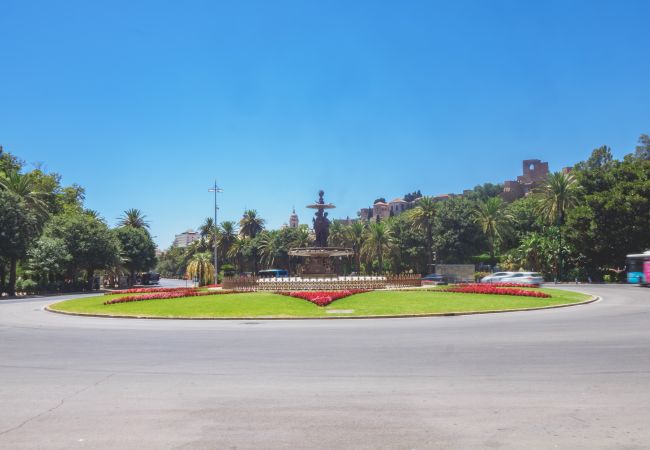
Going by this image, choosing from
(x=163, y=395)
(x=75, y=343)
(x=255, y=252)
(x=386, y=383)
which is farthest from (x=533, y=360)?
(x=255, y=252)

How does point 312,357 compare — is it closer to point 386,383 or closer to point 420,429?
point 386,383

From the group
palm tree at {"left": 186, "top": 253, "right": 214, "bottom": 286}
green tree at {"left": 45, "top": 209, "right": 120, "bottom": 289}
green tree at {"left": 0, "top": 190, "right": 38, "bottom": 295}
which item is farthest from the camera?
palm tree at {"left": 186, "top": 253, "right": 214, "bottom": 286}

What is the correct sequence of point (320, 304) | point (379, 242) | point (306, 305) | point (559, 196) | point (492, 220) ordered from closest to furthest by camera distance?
point (320, 304) → point (306, 305) → point (559, 196) → point (492, 220) → point (379, 242)

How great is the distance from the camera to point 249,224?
361 feet

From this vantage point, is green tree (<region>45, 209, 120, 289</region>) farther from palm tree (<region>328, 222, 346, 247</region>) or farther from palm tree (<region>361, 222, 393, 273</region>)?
palm tree (<region>328, 222, 346, 247</region>)

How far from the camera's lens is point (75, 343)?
50.9 feet

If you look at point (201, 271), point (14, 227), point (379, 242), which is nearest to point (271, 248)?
point (379, 242)

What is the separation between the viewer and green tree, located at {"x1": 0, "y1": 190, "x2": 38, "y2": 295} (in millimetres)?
49656

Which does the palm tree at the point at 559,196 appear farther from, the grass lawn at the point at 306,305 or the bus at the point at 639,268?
the grass lawn at the point at 306,305

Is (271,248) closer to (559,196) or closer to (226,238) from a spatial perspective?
(226,238)

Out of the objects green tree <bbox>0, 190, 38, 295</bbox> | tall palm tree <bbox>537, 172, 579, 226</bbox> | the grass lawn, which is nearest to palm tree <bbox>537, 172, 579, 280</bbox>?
tall palm tree <bbox>537, 172, 579, 226</bbox>

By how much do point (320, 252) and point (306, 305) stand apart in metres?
15.9

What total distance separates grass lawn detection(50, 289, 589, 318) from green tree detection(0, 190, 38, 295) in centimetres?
2318

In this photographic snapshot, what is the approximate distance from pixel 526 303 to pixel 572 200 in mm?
46678
